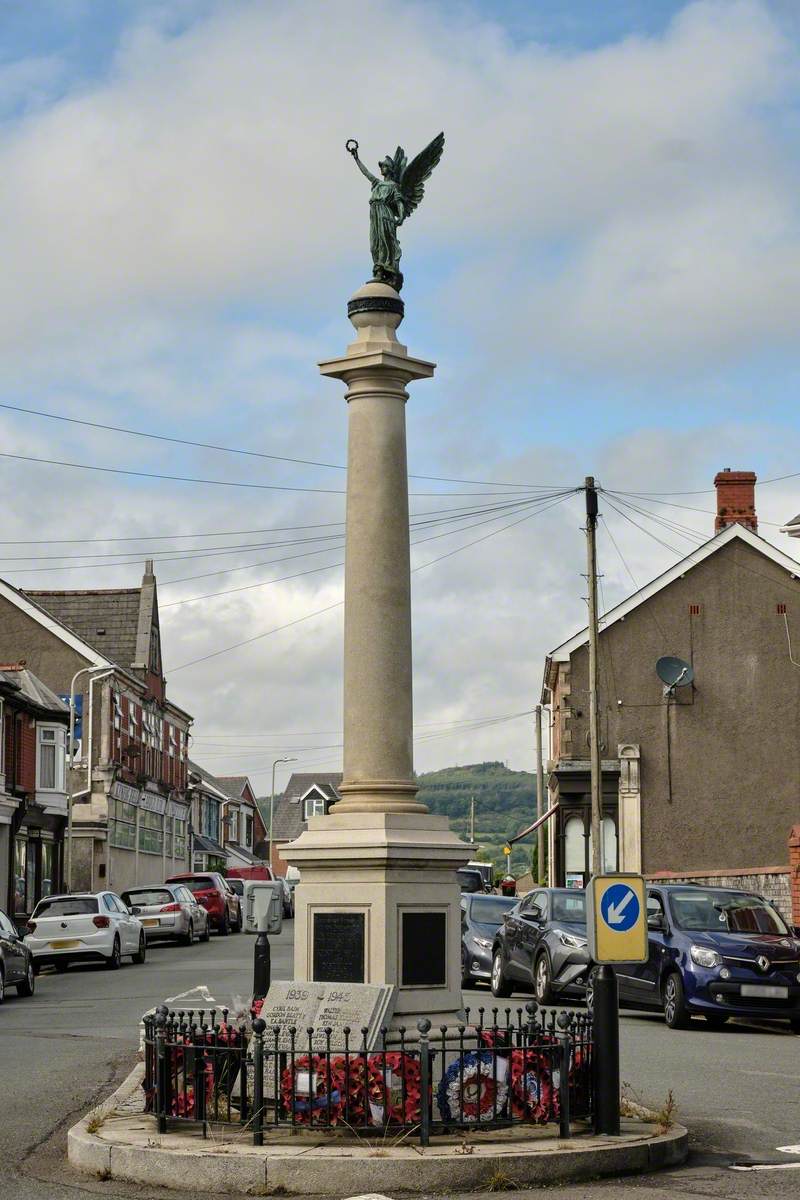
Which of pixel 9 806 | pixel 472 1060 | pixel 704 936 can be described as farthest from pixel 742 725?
pixel 472 1060

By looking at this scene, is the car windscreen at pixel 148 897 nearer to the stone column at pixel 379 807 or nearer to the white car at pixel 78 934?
the white car at pixel 78 934

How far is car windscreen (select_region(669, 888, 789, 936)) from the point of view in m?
20.3

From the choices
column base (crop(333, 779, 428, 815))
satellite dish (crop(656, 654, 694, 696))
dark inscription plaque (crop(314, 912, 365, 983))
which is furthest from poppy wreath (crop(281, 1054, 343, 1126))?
satellite dish (crop(656, 654, 694, 696))

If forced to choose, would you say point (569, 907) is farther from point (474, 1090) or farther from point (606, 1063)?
point (474, 1090)

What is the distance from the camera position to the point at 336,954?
1209 cm

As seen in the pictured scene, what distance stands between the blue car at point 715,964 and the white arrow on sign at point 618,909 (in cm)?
902

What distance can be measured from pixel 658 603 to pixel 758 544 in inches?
124

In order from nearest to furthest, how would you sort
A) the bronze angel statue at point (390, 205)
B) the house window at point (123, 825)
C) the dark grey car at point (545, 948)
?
the bronze angel statue at point (390, 205) < the dark grey car at point (545, 948) < the house window at point (123, 825)

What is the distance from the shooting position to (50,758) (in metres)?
50.2

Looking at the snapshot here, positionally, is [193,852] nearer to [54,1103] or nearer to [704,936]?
[704,936]

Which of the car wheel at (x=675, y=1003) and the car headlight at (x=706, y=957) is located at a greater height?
the car headlight at (x=706, y=957)

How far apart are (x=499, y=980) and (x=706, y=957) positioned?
19.8 ft

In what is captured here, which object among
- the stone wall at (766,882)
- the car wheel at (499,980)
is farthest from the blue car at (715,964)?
the stone wall at (766,882)

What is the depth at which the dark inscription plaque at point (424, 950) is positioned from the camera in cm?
1205
